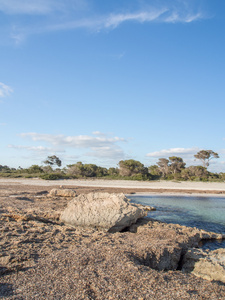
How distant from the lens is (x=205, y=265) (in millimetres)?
6566

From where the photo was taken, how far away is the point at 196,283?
17.1 ft

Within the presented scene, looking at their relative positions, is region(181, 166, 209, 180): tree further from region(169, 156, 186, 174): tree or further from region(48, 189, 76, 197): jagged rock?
region(48, 189, 76, 197): jagged rock

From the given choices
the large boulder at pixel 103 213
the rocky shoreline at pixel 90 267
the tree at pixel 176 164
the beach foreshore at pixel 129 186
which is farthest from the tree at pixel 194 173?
the rocky shoreline at pixel 90 267

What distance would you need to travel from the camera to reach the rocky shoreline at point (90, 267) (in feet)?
14.6

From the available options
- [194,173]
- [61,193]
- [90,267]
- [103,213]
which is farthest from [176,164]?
[90,267]

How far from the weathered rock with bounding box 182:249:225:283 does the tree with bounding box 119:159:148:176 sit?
4825cm

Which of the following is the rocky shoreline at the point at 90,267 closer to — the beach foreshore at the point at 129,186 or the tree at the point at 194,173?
the beach foreshore at the point at 129,186

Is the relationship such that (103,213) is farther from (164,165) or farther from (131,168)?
(164,165)

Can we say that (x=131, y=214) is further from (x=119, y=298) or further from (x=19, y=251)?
(x=119, y=298)

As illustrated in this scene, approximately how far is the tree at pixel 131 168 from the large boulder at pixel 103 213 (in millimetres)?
44879

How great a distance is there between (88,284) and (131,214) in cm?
621

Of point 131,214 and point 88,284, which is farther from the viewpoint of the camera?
point 131,214

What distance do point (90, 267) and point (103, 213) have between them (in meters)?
5.12

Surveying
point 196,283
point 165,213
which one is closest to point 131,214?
point 196,283
